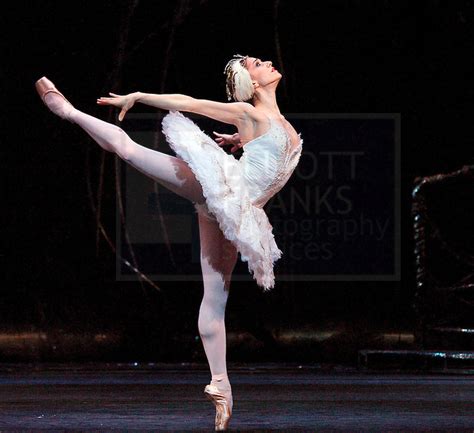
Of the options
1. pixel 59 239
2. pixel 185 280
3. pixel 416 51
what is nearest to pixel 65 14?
pixel 59 239

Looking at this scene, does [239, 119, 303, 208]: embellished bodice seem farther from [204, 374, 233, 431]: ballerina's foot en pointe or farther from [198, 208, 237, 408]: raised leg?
[204, 374, 233, 431]: ballerina's foot en pointe

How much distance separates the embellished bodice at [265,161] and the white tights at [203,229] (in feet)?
0.49

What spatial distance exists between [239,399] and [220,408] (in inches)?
33.0

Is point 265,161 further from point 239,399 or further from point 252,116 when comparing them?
point 239,399

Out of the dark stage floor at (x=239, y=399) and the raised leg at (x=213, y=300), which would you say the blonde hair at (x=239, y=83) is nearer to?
the raised leg at (x=213, y=300)

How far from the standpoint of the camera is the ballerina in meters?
2.70

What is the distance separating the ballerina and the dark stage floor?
29cm

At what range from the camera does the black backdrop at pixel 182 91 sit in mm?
4926

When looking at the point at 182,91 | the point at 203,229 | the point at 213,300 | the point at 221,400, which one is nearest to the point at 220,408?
the point at 221,400

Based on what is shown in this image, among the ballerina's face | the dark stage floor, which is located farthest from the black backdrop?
the ballerina's face

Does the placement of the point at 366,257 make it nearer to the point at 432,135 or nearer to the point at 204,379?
the point at 432,135

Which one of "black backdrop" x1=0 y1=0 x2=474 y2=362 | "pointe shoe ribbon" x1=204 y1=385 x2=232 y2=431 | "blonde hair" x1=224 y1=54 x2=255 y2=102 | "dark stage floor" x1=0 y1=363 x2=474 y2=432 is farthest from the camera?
"black backdrop" x1=0 y1=0 x2=474 y2=362

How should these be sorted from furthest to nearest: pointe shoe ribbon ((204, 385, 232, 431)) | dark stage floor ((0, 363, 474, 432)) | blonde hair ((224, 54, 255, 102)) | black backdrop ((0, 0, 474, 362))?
1. black backdrop ((0, 0, 474, 362))
2. blonde hair ((224, 54, 255, 102))
3. dark stage floor ((0, 363, 474, 432))
4. pointe shoe ribbon ((204, 385, 232, 431))

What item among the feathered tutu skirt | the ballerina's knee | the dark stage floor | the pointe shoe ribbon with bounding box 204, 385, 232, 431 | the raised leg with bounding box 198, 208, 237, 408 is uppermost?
the ballerina's knee
